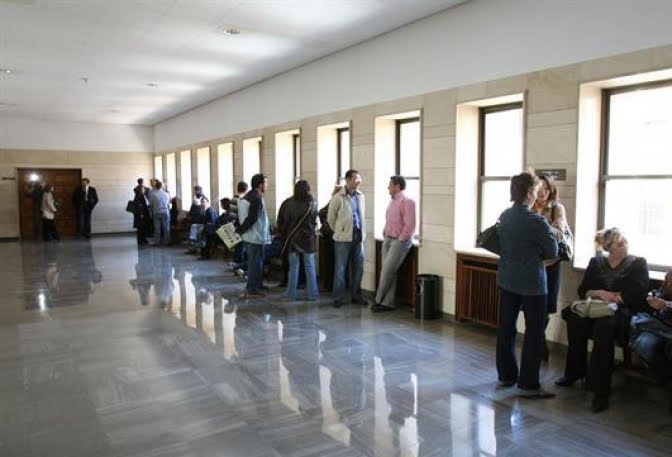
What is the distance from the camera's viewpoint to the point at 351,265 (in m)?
6.50

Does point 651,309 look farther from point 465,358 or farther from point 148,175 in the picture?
point 148,175

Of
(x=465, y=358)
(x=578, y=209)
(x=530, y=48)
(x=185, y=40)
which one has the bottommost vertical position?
(x=465, y=358)

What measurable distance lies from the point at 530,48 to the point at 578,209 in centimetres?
148

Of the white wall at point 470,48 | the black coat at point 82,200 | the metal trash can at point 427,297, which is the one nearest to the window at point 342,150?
the white wall at point 470,48

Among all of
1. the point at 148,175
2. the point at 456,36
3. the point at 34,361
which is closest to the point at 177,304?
the point at 34,361

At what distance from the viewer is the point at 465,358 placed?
4.43 metres

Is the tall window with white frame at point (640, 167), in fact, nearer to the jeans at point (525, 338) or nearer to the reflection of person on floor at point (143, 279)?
the jeans at point (525, 338)

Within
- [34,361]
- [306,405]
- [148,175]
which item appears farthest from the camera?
[148,175]

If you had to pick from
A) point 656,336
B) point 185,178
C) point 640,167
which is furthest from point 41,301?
point 185,178

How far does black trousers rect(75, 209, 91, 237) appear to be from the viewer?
47.6ft

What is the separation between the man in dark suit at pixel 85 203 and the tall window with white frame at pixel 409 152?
34.9 feet

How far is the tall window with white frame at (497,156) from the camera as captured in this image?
5395mm

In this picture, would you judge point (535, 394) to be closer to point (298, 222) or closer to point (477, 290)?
point (477, 290)

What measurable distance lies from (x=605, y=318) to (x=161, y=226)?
10.7m
